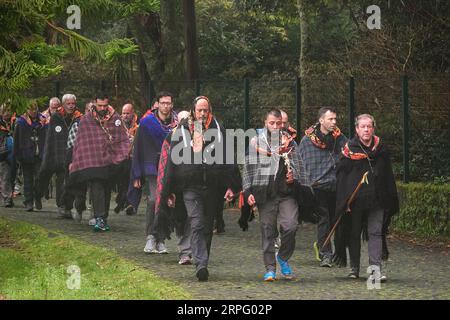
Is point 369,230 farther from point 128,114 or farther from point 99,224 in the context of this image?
point 128,114

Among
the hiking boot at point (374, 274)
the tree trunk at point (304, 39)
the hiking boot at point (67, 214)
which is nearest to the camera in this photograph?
the hiking boot at point (374, 274)

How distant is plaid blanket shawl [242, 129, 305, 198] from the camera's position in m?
13.2

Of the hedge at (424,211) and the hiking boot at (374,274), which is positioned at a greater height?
the hedge at (424,211)

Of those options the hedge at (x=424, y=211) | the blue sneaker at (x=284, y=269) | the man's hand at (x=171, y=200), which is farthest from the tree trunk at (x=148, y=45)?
the blue sneaker at (x=284, y=269)

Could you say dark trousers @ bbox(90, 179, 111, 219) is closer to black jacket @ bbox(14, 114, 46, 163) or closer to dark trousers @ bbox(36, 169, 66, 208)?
dark trousers @ bbox(36, 169, 66, 208)

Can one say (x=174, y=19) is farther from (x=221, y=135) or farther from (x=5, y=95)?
(x=221, y=135)

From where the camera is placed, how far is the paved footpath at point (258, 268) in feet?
→ 40.1

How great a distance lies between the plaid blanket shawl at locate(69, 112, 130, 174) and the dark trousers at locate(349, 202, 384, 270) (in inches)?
229

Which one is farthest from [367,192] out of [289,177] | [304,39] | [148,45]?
[304,39]

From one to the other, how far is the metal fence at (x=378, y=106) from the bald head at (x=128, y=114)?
9.94ft

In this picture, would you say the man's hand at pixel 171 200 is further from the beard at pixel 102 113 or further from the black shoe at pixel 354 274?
the beard at pixel 102 113

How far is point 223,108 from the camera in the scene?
80.0 feet

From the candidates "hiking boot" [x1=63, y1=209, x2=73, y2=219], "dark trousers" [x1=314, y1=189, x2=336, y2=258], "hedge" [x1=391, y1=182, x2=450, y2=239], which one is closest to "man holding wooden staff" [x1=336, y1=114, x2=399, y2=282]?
"dark trousers" [x1=314, y1=189, x2=336, y2=258]

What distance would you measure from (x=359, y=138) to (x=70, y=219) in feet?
26.6
